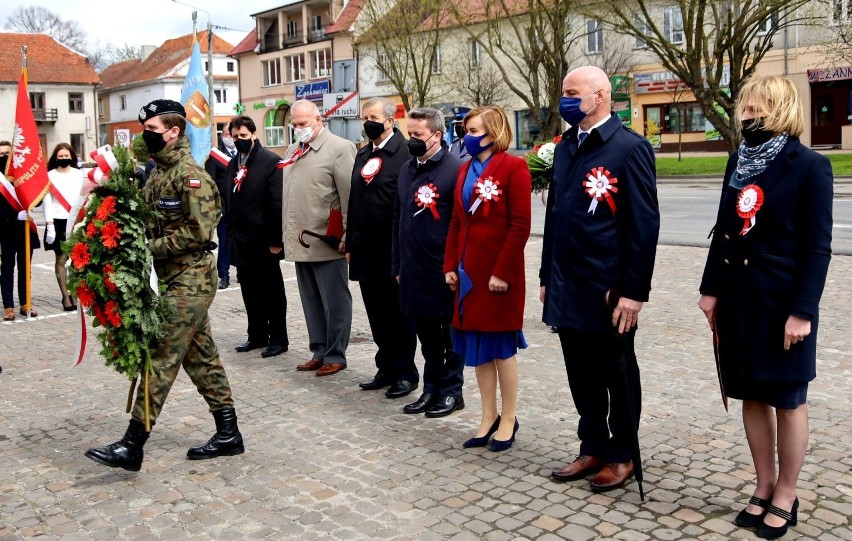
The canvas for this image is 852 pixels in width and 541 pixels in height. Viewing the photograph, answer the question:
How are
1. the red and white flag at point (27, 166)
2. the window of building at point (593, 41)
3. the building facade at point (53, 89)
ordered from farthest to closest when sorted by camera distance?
the building facade at point (53, 89)
the window of building at point (593, 41)
the red and white flag at point (27, 166)

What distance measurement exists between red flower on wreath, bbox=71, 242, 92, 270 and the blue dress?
2079 millimetres

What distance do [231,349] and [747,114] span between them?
233 inches

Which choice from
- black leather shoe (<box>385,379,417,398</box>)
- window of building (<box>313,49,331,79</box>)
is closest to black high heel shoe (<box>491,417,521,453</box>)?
black leather shoe (<box>385,379,417,398</box>)

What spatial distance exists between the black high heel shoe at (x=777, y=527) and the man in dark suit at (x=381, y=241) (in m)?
3.26

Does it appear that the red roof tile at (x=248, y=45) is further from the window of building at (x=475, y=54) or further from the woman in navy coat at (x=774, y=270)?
the woman in navy coat at (x=774, y=270)

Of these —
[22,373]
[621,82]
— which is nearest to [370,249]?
[22,373]

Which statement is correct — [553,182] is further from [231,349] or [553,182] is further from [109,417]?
[231,349]

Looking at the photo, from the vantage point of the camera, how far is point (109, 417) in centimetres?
658

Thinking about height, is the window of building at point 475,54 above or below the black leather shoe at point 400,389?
above

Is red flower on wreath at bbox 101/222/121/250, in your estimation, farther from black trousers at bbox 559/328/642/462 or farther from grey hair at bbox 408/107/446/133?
black trousers at bbox 559/328/642/462

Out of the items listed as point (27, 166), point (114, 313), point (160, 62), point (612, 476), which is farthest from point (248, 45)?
point (612, 476)

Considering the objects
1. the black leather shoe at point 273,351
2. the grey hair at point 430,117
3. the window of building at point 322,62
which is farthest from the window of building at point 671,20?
the grey hair at point 430,117

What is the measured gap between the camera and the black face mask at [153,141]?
5363 mm

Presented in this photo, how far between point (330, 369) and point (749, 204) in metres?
4.32
